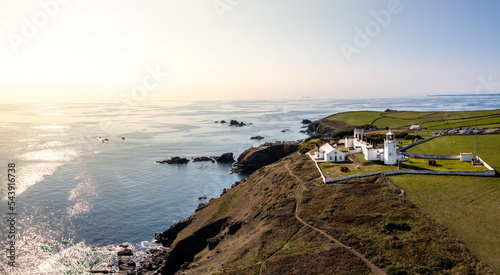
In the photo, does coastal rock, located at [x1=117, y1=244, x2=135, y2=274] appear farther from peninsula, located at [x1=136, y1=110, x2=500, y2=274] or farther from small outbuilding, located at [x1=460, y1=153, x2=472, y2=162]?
small outbuilding, located at [x1=460, y1=153, x2=472, y2=162]

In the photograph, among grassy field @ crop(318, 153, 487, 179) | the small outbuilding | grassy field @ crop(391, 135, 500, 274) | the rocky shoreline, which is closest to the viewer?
grassy field @ crop(391, 135, 500, 274)

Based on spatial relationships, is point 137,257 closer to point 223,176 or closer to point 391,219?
point 391,219

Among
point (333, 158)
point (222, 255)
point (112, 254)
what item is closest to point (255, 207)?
point (222, 255)

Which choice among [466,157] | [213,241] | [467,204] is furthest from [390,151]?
[213,241]

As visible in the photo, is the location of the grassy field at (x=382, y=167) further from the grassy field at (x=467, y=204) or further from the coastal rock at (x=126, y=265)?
Answer: the coastal rock at (x=126, y=265)

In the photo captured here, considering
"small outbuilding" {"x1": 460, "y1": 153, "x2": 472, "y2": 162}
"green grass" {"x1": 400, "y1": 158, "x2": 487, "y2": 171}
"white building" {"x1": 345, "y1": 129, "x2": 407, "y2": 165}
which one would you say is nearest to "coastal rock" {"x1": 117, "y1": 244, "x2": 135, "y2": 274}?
"white building" {"x1": 345, "y1": 129, "x2": 407, "y2": 165}

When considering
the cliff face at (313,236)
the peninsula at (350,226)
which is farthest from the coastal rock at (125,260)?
the cliff face at (313,236)

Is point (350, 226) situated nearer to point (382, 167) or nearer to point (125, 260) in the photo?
point (382, 167)
